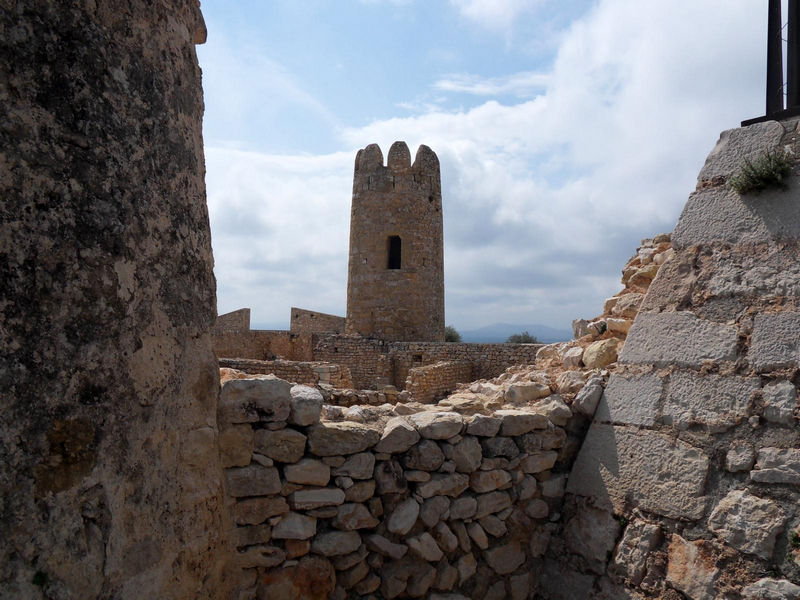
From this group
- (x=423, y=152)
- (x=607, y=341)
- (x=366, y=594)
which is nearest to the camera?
(x=366, y=594)

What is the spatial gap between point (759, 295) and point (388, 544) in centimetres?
262

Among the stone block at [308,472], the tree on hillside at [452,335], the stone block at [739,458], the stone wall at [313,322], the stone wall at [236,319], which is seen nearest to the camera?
the stone block at [308,472]

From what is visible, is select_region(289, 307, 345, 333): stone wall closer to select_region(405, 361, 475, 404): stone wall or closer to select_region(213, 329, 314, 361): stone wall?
select_region(213, 329, 314, 361): stone wall

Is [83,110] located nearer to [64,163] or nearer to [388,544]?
[64,163]

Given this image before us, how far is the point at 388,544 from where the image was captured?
344cm

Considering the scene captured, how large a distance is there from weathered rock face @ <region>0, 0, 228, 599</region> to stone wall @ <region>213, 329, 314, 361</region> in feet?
44.4

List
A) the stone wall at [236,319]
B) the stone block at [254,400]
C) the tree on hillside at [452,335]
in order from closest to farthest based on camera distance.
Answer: the stone block at [254,400] → the stone wall at [236,319] → the tree on hillside at [452,335]

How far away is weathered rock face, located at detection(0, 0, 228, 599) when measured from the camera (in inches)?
82.6

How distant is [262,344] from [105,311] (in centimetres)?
1564

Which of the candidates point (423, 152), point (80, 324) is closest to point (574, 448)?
point (80, 324)

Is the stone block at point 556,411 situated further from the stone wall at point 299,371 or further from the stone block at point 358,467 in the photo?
the stone wall at point 299,371

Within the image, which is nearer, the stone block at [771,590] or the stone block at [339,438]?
the stone block at [771,590]

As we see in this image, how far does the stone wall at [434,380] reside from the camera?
1149cm

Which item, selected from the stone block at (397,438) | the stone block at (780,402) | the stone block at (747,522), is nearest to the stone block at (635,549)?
the stone block at (747,522)
